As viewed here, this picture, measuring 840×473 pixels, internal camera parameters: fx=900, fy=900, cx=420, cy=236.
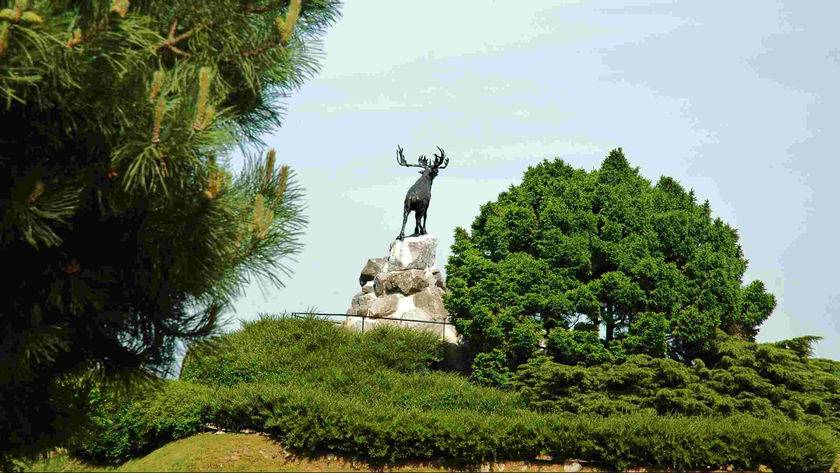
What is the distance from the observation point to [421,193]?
20.2 metres

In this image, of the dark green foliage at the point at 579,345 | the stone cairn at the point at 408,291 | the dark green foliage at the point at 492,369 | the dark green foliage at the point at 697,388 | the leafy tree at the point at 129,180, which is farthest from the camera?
the stone cairn at the point at 408,291

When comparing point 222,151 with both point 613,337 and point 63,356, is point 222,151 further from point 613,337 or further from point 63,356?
point 613,337

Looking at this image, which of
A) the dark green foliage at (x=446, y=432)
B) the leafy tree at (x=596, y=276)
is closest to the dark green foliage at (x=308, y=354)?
the leafy tree at (x=596, y=276)

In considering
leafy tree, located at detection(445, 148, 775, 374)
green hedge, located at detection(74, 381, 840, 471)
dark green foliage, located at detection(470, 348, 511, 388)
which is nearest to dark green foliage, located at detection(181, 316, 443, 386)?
dark green foliage, located at detection(470, 348, 511, 388)

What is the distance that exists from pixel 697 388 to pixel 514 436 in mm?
5537

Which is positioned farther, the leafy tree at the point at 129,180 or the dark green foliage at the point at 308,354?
the dark green foliage at the point at 308,354

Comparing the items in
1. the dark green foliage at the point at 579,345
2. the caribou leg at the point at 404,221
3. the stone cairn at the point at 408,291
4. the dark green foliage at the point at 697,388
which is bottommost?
the dark green foliage at the point at 697,388

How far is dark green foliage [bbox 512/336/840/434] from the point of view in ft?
50.2

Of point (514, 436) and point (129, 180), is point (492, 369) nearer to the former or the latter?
point (514, 436)

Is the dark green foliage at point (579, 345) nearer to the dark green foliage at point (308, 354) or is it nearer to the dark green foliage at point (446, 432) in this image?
the dark green foliage at point (308, 354)

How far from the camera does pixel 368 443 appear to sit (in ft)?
36.6

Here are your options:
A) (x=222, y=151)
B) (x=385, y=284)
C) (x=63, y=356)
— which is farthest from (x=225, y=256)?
(x=385, y=284)

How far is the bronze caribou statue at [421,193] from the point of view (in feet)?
66.4

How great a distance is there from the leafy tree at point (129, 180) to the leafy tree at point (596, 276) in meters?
11.0
